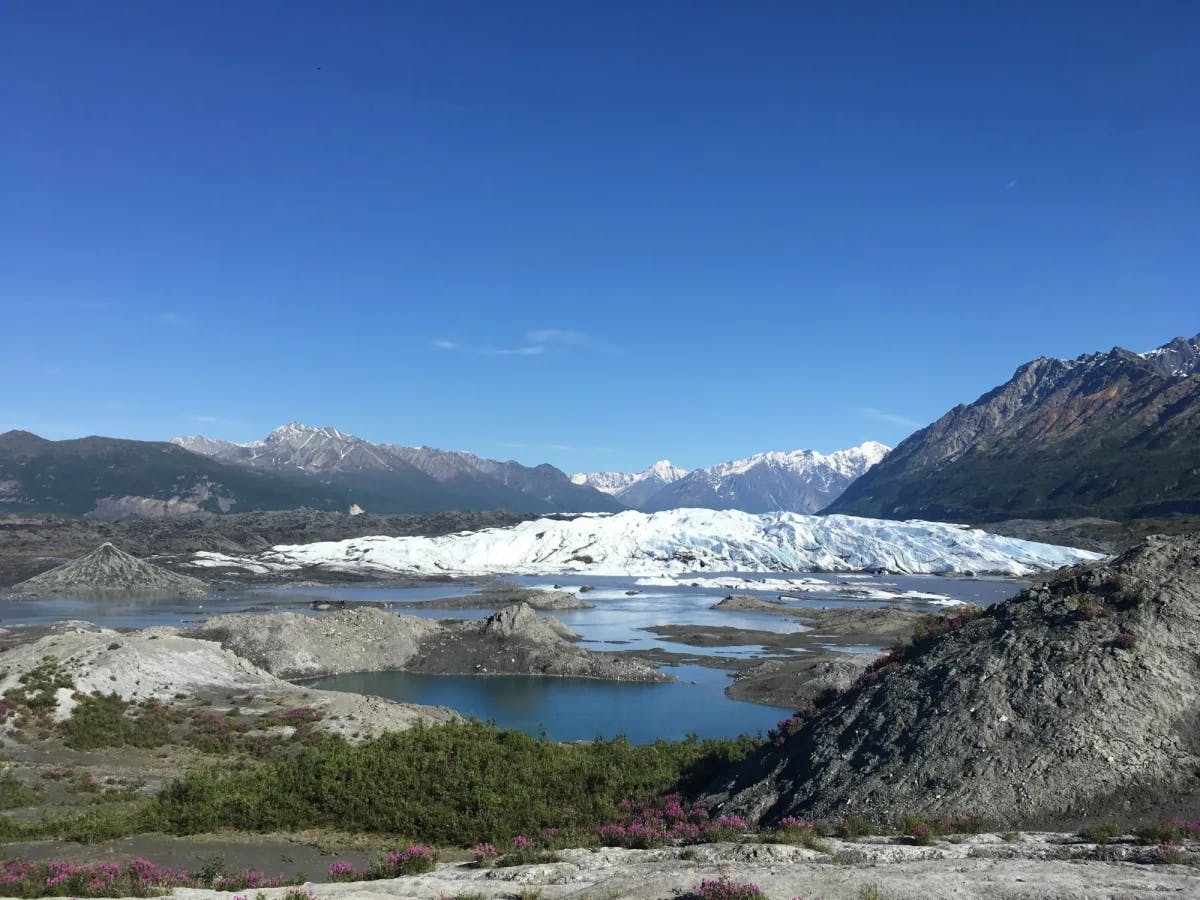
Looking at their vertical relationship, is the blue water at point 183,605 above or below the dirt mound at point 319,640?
below

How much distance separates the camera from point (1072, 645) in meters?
17.2

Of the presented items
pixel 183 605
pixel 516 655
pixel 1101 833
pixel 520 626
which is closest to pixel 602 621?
pixel 520 626

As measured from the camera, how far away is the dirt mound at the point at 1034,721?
1477 cm

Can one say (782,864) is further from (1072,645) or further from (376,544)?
(376,544)

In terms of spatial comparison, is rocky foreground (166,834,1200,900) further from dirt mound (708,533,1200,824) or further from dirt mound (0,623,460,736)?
dirt mound (0,623,460,736)

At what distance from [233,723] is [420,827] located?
16.4 m

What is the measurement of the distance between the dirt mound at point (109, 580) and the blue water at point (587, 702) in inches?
2530

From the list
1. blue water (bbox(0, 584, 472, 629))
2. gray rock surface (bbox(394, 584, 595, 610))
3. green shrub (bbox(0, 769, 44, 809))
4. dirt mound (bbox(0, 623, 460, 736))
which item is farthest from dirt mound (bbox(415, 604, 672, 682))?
green shrub (bbox(0, 769, 44, 809))

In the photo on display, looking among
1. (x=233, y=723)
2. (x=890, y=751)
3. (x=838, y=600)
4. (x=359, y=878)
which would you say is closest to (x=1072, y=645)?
(x=890, y=751)

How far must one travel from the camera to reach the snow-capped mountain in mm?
143250

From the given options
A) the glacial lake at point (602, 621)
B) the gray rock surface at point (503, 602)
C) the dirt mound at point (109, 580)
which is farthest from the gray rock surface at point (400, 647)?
the dirt mound at point (109, 580)

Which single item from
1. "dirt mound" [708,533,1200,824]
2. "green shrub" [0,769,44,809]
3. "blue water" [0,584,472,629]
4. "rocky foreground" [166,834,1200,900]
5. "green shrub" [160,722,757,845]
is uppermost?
"dirt mound" [708,533,1200,824]

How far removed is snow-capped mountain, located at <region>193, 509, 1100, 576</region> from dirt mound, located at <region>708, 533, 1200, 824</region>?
5073 inches

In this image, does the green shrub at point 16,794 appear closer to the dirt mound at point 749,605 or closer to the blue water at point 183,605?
the blue water at point 183,605
